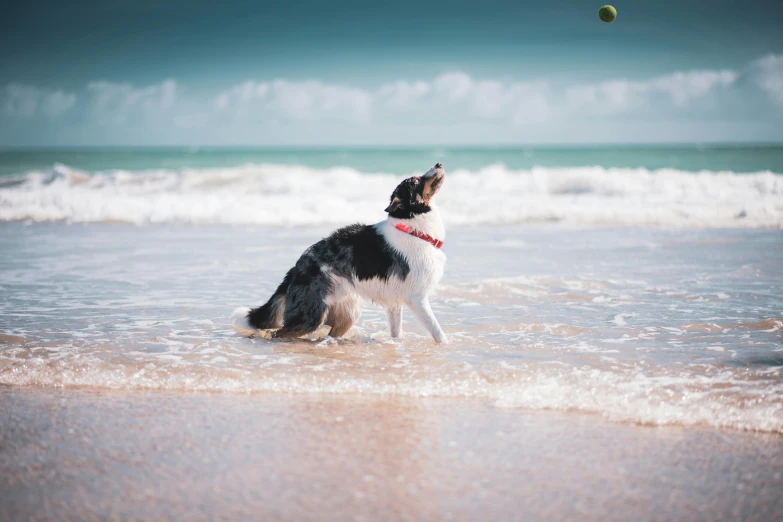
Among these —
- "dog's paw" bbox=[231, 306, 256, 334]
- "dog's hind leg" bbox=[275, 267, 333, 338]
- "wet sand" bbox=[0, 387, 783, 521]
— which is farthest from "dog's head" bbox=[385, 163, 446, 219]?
"wet sand" bbox=[0, 387, 783, 521]

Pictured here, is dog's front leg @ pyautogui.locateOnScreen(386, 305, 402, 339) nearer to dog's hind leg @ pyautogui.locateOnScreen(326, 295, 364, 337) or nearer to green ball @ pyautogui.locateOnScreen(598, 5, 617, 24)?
dog's hind leg @ pyautogui.locateOnScreen(326, 295, 364, 337)

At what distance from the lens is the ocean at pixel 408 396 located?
2717 millimetres

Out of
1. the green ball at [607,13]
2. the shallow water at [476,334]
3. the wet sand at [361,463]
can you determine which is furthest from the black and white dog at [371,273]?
the green ball at [607,13]

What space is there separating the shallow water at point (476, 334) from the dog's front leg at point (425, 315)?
14cm

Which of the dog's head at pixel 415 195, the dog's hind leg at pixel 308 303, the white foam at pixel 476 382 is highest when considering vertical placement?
the dog's head at pixel 415 195

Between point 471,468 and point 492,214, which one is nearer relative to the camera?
point 471,468

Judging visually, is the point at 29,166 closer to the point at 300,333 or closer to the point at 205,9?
the point at 205,9

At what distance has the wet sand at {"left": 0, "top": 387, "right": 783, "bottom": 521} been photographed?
2594 millimetres

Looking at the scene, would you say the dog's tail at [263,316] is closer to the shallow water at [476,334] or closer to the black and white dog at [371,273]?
the black and white dog at [371,273]

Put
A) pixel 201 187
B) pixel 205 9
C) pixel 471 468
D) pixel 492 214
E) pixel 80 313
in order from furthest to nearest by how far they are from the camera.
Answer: pixel 205 9 < pixel 201 187 < pixel 492 214 < pixel 80 313 < pixel 471 468

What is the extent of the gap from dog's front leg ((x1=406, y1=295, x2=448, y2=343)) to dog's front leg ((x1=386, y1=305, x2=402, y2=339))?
0.31m

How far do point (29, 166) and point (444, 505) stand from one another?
47.4m

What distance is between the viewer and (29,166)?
42.2 metres

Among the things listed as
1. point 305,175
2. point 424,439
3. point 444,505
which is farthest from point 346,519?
point 305,175
